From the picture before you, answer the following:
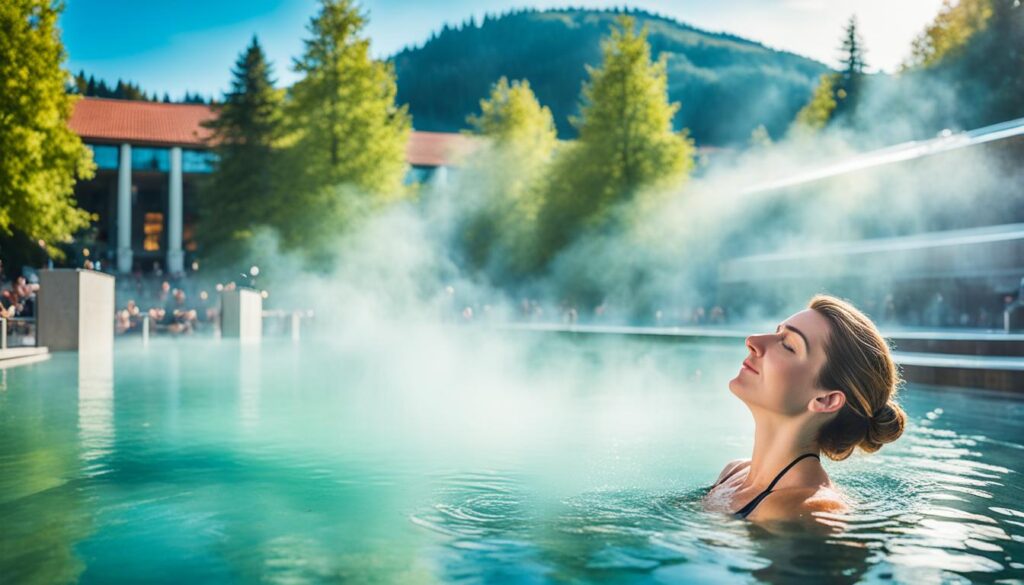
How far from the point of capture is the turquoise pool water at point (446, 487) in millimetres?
3584

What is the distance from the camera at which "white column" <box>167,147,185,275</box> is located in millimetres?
49500

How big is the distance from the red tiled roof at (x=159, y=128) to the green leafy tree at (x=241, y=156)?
860 centimetres

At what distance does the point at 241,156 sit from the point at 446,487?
117 feet

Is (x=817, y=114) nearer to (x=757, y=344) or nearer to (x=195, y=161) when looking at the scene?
(x=195, y=161)

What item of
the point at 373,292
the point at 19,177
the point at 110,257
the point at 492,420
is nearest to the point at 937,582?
the point at 492,420

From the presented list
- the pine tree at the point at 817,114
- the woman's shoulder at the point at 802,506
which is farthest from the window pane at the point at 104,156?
the woman's shoulder at the point at 802,506

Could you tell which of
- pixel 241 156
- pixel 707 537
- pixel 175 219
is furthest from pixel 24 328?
pixel 175 219

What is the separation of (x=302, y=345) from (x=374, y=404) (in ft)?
44.4

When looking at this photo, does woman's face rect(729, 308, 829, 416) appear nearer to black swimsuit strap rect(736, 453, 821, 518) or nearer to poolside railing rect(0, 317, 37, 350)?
black swimsuit strap rect(736, 453, 821, 518)

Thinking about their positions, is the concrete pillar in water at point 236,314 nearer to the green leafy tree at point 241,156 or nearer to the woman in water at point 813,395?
the green leafy tree at point 241,156

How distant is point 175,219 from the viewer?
5012 centimetres

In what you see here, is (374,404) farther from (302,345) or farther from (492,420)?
(302,345)

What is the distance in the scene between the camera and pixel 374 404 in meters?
10.2

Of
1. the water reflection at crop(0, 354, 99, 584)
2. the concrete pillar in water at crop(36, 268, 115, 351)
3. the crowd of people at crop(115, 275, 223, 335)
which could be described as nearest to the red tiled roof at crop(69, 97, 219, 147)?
the crowd of people at crop(115, 275, 223, 335)
